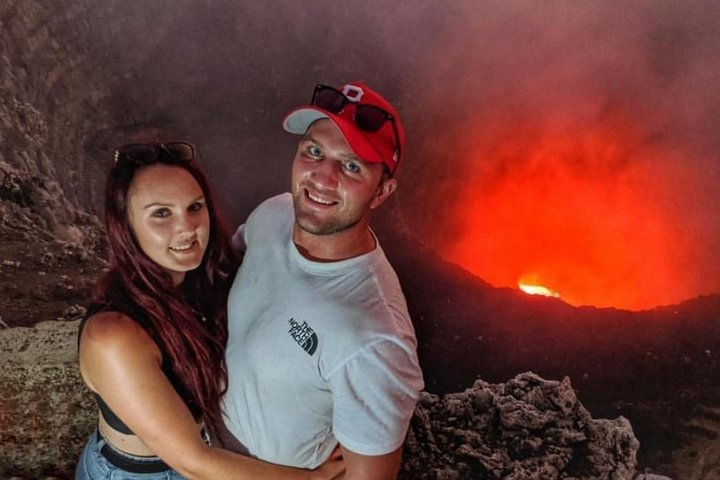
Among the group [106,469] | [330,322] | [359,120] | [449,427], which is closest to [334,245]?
[330,322]

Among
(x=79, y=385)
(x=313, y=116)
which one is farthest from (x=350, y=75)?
(x=79, y=385)

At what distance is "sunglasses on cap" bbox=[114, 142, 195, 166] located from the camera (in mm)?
2312

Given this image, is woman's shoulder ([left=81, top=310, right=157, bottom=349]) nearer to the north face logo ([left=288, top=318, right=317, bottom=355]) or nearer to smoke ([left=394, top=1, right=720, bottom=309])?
the north face logo ([left=288, top=318, right=317, bottom=355])

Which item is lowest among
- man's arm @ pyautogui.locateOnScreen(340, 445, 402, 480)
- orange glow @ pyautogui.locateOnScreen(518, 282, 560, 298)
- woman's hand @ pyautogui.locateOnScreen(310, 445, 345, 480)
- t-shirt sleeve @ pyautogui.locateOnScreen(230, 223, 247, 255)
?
woman's hand @ pyautogui.locateOnScreen(310, 445, 345, 480)

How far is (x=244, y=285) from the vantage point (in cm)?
256

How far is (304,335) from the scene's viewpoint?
2.23 metres

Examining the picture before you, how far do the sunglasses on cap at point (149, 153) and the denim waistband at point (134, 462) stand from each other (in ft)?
3.94

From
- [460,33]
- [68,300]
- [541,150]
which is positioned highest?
[460,33]

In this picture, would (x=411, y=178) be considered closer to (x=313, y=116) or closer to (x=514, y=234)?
(x=514, y=234)

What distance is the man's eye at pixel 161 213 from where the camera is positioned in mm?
2314

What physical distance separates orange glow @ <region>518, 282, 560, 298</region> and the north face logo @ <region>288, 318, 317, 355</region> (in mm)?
1684

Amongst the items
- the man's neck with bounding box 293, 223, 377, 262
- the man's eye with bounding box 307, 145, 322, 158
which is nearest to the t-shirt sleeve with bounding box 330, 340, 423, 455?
the man's neck with bounding box 293, 223, 377, 262

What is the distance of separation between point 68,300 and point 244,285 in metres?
1.62

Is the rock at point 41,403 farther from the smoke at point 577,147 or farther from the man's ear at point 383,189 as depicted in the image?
the smoke at point 577,147
